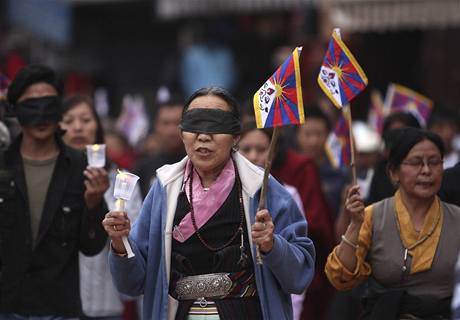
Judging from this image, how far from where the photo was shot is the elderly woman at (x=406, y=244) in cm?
658

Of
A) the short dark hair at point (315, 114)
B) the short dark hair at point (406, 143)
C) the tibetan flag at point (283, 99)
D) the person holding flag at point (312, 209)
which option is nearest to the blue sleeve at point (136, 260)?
the tibetan flag at point (283, 99)

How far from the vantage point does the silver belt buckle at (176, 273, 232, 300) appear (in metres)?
6.03

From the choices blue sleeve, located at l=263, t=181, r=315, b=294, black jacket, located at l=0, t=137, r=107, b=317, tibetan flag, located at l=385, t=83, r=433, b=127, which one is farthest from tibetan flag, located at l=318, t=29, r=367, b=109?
tibetan flag, located at l=385, t=83, r=433, b=127

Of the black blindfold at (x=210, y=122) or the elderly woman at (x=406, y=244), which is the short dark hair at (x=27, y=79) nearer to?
the black blindfold at (x=210, y=122)

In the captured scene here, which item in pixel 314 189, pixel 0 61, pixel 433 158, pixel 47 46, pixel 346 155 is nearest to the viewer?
pixel 433 158

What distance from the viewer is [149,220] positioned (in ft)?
20.4

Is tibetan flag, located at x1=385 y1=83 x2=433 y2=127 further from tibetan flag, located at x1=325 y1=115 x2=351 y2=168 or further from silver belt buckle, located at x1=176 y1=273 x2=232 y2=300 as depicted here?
silver belt buckle, located at x1=176 y1=273 x2=232 y2=300

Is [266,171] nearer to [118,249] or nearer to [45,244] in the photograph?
[118,249]

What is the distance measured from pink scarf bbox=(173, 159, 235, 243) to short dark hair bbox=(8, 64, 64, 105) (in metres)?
1.63

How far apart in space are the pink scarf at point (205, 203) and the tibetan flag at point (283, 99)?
335 mm

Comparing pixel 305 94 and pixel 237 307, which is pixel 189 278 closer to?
pixel 237 307

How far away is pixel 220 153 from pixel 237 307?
28.5 inches

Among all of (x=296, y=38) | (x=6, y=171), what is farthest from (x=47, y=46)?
(x=6, y=171)

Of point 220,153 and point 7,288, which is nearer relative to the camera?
point 220,153
